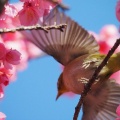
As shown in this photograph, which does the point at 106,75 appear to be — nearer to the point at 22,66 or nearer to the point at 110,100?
the point at 110,100

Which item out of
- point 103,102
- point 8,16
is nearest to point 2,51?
point 8,16

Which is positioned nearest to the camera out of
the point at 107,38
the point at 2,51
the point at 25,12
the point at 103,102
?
the point at 2,51

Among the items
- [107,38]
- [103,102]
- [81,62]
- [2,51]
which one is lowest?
[103,102]

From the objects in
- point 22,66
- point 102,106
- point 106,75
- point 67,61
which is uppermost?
point 22,66

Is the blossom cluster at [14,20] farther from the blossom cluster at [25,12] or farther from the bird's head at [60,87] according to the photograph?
the bird's head at [60,87]

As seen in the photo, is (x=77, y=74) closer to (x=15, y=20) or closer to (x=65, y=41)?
(x=65, y=41)

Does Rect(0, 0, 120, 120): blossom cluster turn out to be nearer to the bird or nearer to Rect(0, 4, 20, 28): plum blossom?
Rect(0, 4, 20, 28): plum blossom

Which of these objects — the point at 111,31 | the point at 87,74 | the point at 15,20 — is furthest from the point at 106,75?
the point at 111,31
